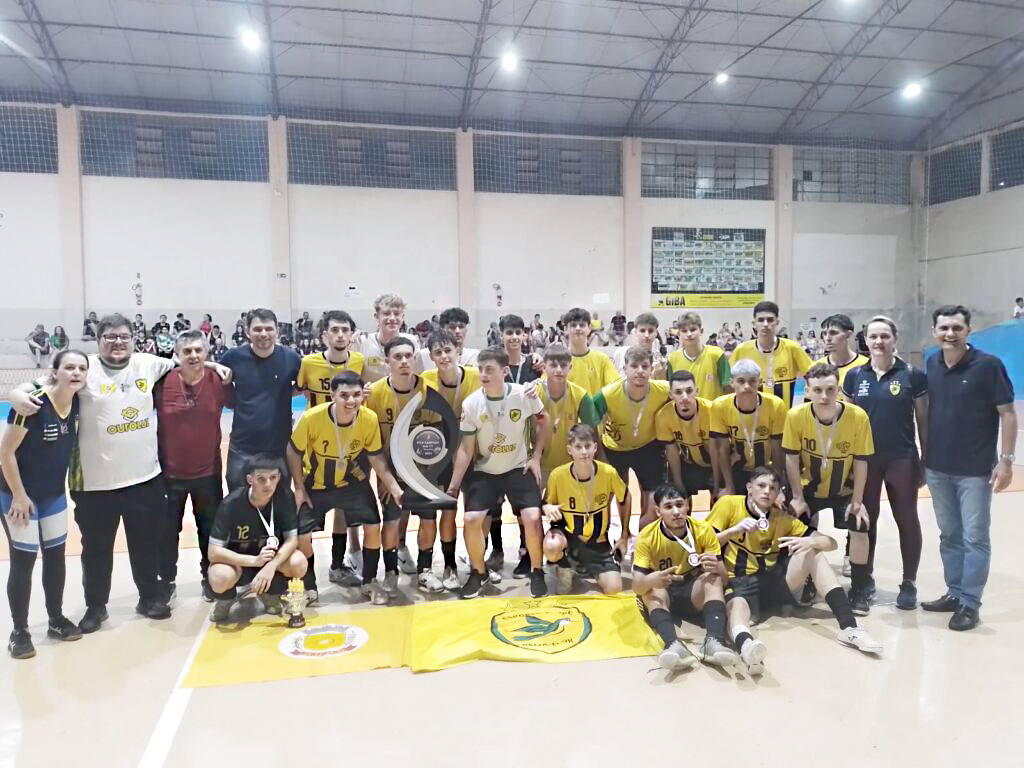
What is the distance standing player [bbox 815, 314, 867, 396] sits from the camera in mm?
4855

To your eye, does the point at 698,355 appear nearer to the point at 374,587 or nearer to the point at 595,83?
the point at 374,587

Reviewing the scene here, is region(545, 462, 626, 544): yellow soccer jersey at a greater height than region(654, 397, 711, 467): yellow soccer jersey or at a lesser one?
lesser

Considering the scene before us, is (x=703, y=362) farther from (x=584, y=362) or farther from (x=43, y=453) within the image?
(x=43, y=453)

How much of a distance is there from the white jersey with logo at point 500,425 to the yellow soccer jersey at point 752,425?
1221 millimetres

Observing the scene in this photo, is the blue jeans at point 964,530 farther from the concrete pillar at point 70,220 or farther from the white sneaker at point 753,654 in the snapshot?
the concrete pillar at point 70,220

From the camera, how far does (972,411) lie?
13.1ft

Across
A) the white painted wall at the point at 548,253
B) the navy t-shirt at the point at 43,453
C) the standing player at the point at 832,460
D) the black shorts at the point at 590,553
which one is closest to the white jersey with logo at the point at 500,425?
the black shorts at the point at 590,553

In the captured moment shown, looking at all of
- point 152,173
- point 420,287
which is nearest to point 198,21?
point 152,173

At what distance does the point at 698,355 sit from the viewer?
Answer: 550 cm

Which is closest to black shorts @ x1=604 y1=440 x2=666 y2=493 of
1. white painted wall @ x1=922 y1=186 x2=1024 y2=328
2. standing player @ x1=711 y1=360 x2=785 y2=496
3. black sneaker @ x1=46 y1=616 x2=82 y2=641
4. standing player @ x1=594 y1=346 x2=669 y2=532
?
standing player @ x1=594 y1=346 x2=669 y2=532

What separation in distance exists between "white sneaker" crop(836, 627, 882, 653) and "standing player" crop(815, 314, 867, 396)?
1.68 meters

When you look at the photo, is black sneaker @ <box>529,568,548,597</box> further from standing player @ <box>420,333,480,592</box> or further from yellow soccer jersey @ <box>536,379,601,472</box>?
yellow soccer jersey @ <box>536,379,601,472</box>

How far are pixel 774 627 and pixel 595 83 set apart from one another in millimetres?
18542

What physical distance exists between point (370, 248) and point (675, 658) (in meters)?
18.4
